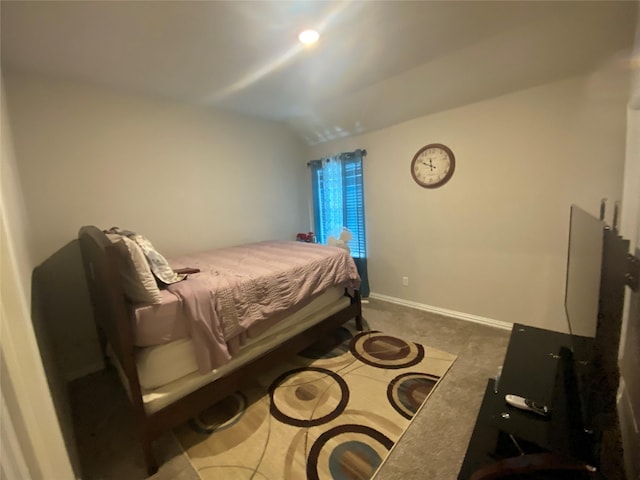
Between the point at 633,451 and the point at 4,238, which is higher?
the point at 4,238

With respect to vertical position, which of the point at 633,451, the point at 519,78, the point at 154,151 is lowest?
the point at 633,451

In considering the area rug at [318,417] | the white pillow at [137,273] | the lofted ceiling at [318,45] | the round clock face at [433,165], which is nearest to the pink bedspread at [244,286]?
the white pillow at [137,273]

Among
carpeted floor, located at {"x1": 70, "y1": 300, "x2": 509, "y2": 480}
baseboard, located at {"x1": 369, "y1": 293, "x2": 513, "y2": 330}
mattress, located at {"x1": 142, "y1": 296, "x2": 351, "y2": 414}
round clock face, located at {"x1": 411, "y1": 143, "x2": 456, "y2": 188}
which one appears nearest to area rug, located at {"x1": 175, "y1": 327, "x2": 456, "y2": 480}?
carpeted floor, located at {"x1": 70, "y1": 300, "x2": 509, "y2": 480}

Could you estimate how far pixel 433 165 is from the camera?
3.02 meters

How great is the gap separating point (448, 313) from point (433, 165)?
1636 mm

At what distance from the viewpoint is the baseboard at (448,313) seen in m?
2.82

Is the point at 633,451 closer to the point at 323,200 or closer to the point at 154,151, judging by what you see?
the point at 323,200

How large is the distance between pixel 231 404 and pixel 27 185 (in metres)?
2.26

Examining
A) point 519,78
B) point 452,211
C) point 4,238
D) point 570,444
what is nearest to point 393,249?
point 452,211

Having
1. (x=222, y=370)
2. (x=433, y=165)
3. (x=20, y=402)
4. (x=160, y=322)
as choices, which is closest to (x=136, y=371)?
(x=160, y=322)

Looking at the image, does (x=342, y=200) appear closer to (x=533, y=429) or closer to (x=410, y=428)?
(x=410, y=428)

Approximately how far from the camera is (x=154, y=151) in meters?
2.77

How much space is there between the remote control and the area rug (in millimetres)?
695

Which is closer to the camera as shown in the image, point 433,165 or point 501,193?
point 501,193
